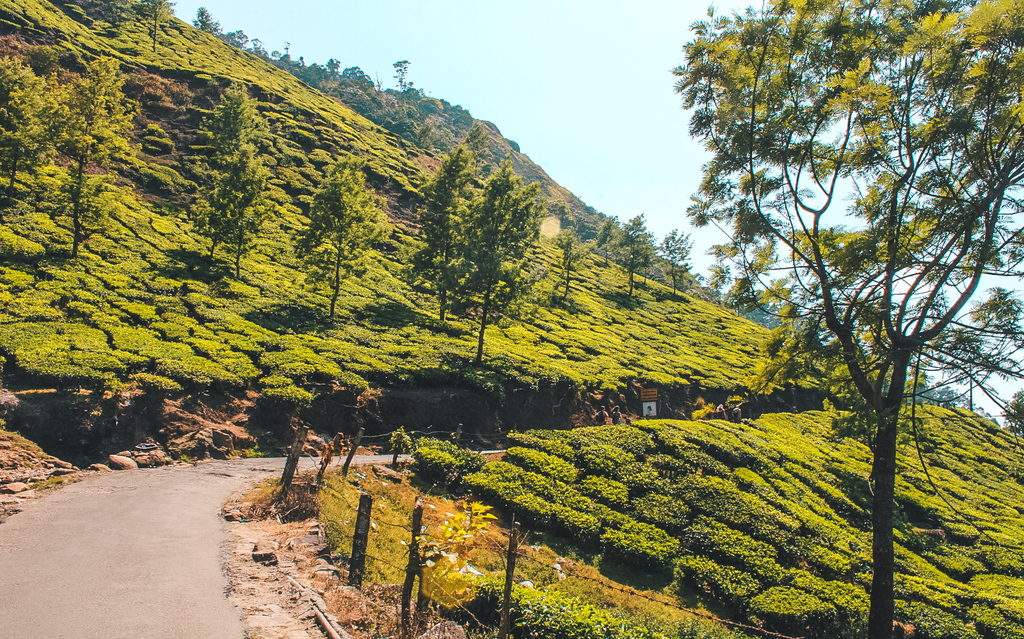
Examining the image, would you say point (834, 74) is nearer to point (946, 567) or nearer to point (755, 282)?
point (755, 282)

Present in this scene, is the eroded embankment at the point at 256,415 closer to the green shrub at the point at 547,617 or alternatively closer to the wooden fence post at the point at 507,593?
the green shrub at the point at 547,617

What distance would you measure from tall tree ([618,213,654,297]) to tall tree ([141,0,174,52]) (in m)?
75.7

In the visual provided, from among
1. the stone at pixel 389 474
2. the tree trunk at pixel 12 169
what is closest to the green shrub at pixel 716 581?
the stone at pixel 389 474

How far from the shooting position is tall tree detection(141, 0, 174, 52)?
7619cm

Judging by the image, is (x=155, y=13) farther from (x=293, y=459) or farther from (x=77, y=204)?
(x=293, y=459)

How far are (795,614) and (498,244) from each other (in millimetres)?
21257

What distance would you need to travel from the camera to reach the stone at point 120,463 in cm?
1482

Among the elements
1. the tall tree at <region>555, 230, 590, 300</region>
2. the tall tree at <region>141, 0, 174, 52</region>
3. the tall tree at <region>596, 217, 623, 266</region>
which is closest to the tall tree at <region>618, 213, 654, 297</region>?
the tall tree at <region>596, 217, 623, 266</region>

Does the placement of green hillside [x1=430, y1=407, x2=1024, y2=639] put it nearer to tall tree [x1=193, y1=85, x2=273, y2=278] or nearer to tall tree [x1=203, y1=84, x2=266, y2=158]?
tall tree [x1=193, y1=85, x2=273, y2=278]

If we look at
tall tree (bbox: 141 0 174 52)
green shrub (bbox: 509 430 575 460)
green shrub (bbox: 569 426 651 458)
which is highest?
tall tree (bbox: 141 0 174 52)

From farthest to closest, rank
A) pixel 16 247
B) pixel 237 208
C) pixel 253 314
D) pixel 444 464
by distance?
pixel 237 208 < pixel 253 314 < pixel 16 247 < pixel 444 464

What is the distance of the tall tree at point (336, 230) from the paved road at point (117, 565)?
1741 centimetres

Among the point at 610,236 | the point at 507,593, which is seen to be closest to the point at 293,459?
the point at 507,593

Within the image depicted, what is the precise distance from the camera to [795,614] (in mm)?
11766
